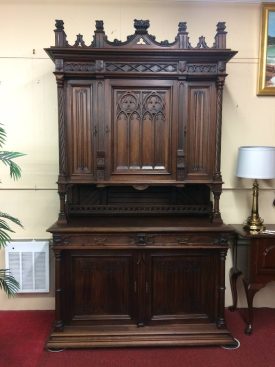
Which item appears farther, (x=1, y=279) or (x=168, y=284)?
(x=168, y=284)

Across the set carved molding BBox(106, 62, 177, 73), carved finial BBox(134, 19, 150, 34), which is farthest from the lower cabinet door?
carved finial BBox(134, 19, 150, 34)

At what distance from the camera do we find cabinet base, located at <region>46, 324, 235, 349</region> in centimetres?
239

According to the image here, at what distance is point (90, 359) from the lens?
2283 millimetres

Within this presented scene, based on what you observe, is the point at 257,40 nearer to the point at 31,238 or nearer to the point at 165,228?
the point at 165,228

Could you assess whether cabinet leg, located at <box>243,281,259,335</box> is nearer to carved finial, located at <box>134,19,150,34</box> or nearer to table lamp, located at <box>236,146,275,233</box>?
table lamp, located at <box>236,146,275,233</box>

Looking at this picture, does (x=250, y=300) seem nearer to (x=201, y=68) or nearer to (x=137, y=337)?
(x=137, y=337)

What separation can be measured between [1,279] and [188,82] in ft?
6.70

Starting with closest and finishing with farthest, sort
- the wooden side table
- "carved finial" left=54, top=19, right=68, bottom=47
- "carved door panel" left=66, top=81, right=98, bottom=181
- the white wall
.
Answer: "carved finial" left=54, top=19, right=68, bottom=47
"carved door panel" left=66, top=81, right=98, bottom=181
the wooden side table
the white wall

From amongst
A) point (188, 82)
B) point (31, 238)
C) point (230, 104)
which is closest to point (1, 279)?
point (31, 238)

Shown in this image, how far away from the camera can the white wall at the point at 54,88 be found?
9.16 feet

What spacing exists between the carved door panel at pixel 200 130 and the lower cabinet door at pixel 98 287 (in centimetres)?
87

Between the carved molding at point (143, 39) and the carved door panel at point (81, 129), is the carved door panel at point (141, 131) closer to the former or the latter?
the carved door panel at point (81, 129)

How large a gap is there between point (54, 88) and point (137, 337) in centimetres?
223

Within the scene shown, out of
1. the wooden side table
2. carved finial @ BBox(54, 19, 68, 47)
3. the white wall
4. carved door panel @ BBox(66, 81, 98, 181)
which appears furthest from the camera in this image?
the white wall
